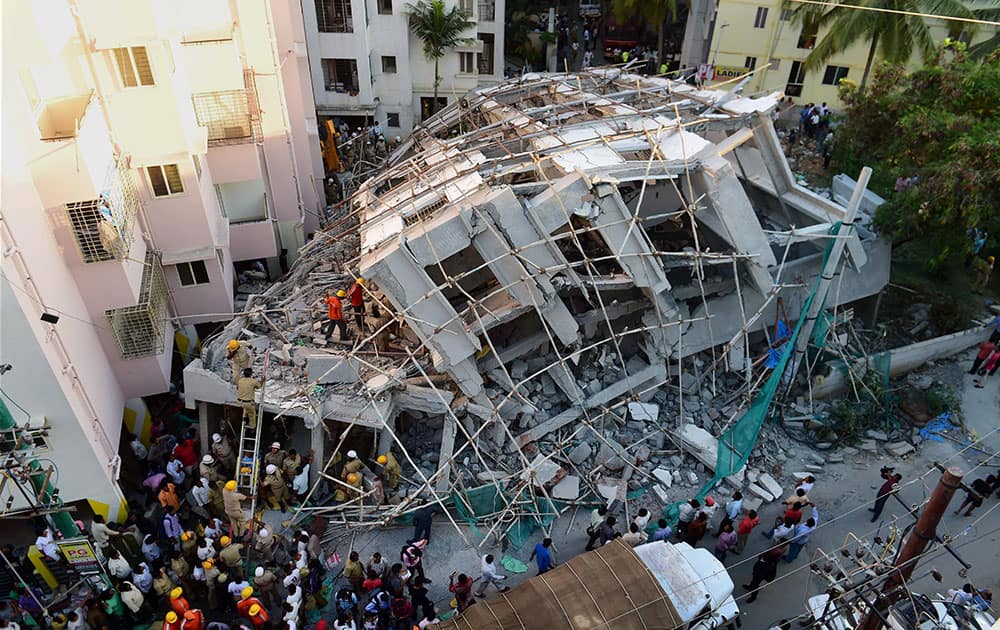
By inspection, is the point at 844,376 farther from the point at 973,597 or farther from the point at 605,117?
the point at 605,117

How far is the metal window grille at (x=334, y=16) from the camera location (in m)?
24.8

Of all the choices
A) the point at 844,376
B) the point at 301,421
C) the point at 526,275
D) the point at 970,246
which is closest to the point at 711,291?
the point at 844,376

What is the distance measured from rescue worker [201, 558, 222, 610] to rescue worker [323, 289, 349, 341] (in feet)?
16.4

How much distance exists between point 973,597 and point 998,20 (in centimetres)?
1775

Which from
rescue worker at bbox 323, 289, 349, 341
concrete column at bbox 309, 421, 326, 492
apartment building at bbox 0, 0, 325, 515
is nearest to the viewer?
apartment building at bbox 0, 0, 325, 515

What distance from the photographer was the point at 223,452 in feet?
41.4

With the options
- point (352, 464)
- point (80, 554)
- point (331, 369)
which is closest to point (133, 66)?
point (331, 369)

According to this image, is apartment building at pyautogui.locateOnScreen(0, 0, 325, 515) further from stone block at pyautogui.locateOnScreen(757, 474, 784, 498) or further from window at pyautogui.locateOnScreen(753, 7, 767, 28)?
window at pyautogui.locateOnScreen(753, 7, 767, 28)

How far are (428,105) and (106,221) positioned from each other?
788 inches

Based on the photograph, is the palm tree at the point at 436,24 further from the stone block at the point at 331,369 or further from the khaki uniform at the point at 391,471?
the khaki uniform at the point at 391,471

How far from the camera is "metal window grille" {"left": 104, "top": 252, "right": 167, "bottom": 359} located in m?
12.8

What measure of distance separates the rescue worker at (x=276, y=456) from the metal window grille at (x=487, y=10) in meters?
22.1

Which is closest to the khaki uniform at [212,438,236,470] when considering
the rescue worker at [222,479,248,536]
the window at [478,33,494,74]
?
the rescue worker at [222,479,248,536]

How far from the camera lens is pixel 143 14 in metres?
11.7
